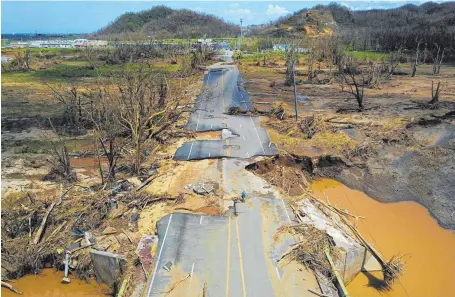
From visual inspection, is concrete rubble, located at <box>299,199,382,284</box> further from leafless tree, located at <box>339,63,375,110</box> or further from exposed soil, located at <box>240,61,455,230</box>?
leafless tree, located at <box>339,63,375,110</box>

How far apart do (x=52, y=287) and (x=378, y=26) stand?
8635 centimetres

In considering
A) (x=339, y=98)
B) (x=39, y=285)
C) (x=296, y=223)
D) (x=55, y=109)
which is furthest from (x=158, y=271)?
(x=339, y=98)

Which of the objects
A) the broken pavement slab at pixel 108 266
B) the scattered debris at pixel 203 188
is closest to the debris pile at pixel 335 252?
the scattered debris at pixel 203 188

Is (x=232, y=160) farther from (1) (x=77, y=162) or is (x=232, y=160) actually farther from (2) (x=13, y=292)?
(2) (x=13, y=292)

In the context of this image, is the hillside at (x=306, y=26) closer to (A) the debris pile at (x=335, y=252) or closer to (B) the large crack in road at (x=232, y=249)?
(B) the large crack in road at (x=232, y=249)

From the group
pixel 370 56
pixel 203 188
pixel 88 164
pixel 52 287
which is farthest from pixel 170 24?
pixel 52 287

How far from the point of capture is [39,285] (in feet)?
33.8

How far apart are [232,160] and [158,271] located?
772cm

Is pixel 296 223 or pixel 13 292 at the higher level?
pixel 296 223

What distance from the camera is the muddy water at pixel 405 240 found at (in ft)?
34.6

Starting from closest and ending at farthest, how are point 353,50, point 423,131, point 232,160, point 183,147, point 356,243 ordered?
1. point 356,243
2. point 232,160
3. point 183,147
4. point 423,131
5. point 353,50

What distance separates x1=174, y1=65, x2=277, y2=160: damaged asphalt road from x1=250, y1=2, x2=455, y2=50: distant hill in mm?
34216

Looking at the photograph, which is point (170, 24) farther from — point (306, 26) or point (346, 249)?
point (346, 249)

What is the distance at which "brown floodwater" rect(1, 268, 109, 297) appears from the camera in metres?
10.0
